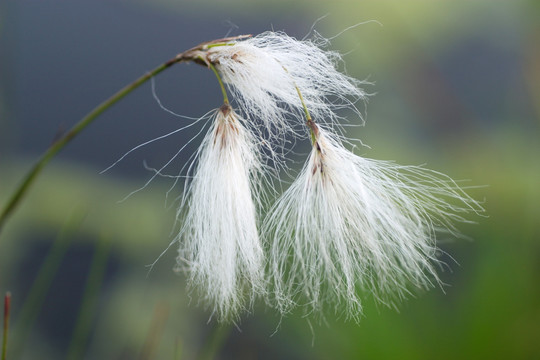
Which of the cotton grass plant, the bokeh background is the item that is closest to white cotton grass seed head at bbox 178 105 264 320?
the cotton grass plant

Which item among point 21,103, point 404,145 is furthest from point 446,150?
point 21,103

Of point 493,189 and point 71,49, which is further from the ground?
point 71,49

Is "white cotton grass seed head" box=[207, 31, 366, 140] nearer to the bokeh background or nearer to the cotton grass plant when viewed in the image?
the cotton grass plant

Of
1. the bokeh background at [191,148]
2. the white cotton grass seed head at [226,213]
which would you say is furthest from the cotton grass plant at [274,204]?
the bokeh background at [191,148]

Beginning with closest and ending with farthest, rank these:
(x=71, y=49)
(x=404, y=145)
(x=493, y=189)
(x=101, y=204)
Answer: (x=493, y=189) → (x=404, y=145) → (x=101, y=204) → (x=71, y=49)

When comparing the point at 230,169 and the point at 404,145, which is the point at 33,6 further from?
the point at 230,169

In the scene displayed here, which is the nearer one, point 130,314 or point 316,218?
point 316,218

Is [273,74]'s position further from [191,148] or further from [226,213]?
[191,148]
